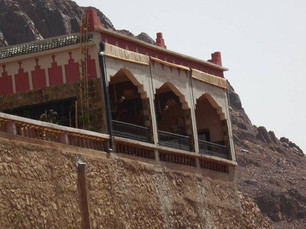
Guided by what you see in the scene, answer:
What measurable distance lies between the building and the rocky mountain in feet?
145

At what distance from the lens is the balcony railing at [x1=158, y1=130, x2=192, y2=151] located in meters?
29.4

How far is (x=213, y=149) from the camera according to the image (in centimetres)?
3297

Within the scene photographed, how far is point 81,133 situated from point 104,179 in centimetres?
135

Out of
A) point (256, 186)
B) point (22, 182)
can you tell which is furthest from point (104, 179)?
point (256, 186)

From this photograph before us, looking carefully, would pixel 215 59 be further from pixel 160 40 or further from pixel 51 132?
pixel 51 132

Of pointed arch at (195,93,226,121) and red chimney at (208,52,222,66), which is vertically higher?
Result: red chimney at (208,52,222,66)

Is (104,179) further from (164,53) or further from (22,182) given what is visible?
(164,53)

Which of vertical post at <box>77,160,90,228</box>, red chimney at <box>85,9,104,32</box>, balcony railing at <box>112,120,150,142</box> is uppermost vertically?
red chimney at <box>85,9,104,32</box>

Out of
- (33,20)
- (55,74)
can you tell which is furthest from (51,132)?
(33,20)

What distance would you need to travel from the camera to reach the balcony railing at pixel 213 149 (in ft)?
104

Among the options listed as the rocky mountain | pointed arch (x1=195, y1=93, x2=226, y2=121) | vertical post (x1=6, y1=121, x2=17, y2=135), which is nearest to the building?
pointed arch (x1=195, y1=93, x2=226, y2=121)

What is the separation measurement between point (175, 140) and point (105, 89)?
14.3 feet

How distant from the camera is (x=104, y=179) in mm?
25000

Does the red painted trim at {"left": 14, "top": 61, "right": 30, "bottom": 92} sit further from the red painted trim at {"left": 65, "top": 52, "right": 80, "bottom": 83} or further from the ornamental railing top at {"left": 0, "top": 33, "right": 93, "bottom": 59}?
the red painted trim at {"left": 65, "top": 52, "right": 80, "bottom": 83}
